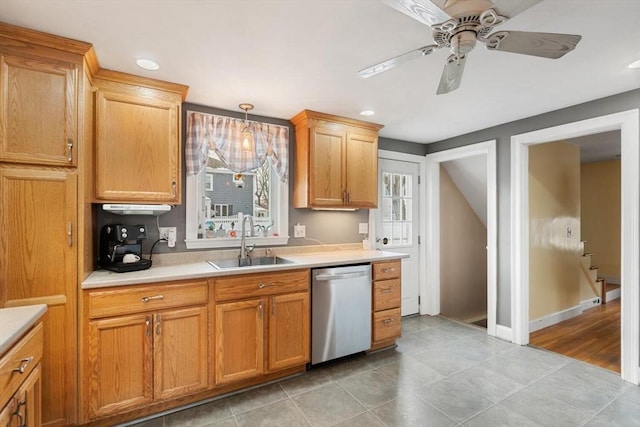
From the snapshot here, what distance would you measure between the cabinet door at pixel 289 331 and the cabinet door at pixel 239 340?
9 centimetres

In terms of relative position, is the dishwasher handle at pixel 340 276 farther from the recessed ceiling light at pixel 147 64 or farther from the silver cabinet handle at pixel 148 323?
the recessed ceiling light at pixel 147 64

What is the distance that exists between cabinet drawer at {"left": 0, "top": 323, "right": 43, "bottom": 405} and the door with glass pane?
313cm

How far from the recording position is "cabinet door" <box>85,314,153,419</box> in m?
1.84

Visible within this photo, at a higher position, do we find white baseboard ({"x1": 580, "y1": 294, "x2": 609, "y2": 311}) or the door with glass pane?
the door with glass pane

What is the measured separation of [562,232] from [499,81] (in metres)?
2.73

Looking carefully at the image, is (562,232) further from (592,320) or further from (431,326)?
(431,326)

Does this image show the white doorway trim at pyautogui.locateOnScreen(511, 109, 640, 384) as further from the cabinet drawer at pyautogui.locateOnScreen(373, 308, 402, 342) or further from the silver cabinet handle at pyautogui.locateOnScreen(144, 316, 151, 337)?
the silver cabinet handle at pyautogui.locateOnScreen(144, 316, 151, 337)

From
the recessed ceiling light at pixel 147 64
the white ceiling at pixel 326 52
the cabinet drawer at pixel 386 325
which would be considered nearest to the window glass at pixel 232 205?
the white ceiling at pixel 326 52

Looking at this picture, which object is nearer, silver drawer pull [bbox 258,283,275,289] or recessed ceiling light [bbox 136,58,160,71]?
recessed ceiling light [bbox 136,58,160,71]

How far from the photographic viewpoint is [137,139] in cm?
221

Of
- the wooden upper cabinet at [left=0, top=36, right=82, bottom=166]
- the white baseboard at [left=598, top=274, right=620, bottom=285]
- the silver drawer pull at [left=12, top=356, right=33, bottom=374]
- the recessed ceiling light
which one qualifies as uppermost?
the recessed ceiling light

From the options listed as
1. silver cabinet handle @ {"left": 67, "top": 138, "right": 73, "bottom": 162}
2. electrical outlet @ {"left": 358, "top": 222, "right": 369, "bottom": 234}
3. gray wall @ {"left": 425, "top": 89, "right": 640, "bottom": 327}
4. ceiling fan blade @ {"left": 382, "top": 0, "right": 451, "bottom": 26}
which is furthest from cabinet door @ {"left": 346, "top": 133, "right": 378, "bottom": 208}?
silver cabinet handle @ {"left": 67, "top": 138, "right": 73, "bottom": 162}

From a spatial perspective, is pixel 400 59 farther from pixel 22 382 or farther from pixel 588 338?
pixel 588 338

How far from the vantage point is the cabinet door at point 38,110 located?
5.51 ft
